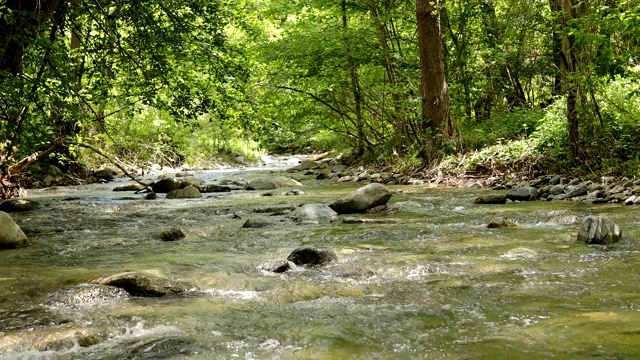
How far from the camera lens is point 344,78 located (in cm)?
1548

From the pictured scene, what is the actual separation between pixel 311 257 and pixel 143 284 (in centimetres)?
132

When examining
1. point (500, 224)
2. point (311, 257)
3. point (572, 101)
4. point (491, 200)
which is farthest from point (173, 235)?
point (572, 101)

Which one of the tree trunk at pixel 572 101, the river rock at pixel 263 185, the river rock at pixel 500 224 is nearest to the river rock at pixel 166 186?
the river rock at pixel 263 185

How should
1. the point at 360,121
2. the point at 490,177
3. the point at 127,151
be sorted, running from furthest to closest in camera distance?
1. the point at 127,151
2. the point at 360,121
3. the point at 490,177

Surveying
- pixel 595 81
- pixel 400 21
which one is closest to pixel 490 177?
pixel 595 81

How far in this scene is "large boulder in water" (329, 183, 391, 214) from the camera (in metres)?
7.69

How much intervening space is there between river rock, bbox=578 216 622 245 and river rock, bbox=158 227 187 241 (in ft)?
12.9

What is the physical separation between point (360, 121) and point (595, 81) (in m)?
8.87

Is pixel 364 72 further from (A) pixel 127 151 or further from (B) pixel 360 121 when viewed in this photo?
(A) pixel 127 151

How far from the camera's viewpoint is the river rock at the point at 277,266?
420cm

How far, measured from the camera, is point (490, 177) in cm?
1044

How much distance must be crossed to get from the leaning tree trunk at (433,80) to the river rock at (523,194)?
12.6 ft

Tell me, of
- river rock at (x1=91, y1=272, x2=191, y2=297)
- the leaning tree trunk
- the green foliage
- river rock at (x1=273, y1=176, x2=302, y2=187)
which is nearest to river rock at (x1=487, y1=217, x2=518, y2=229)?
river rock at (x1=91, y1=272, x2=191, y2=297)

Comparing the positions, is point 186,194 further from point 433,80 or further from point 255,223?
point 433,80
